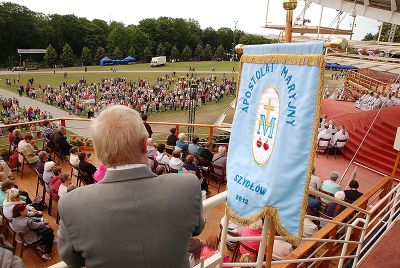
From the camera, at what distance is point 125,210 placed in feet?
4.27

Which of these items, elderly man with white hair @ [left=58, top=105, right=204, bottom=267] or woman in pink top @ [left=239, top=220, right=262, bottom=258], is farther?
woman in pink top @ [left=239, top=220, right=262, bottom=258]

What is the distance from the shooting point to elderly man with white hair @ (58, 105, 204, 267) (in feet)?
4.26

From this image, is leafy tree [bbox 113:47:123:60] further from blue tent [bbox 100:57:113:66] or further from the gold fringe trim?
the gold fringe trim

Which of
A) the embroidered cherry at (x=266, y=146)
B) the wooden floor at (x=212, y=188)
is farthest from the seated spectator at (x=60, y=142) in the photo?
the embroidered cherry at (x=266, y=146)

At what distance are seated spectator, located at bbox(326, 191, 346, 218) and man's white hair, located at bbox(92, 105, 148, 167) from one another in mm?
4815

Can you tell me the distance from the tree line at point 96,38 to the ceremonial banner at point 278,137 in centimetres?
6844

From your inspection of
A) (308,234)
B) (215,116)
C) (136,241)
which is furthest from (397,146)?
(215,116)

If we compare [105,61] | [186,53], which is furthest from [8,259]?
[186,53]

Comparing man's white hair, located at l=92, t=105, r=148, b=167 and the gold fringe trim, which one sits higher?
the gold fringe trim

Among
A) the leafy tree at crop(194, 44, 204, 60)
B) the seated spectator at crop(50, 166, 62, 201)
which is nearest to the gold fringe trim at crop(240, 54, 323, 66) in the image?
the seated spectator at crop(50, 166, 62, 201)

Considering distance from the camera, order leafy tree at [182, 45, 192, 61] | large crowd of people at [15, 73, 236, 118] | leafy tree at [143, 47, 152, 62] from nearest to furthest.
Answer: large crowd of people at [15, 73, 236, 118] < leafy tree at [143, 47, 152, 62] < leafy tree at [182, 45, 192, 61]

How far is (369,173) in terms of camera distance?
31.6ft

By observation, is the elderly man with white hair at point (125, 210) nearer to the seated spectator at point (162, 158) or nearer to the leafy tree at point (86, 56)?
the seated spectator at point (162, 158)

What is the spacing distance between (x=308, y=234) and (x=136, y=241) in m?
3.86
